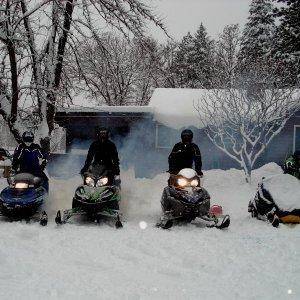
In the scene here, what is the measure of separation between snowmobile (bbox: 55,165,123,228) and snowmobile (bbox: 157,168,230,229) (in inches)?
38.8

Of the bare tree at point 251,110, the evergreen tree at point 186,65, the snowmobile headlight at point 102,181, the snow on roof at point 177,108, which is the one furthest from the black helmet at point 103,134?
the evergreen tree at point 186,65

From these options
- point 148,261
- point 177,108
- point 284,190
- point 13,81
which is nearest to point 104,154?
point 148,261

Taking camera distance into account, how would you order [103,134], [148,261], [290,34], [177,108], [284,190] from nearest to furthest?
[148,261], [284,190], [103,134], [177,108], [290,34]

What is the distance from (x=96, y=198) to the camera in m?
7.93

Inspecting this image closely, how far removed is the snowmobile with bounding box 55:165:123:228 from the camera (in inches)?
311

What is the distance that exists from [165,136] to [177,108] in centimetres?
165

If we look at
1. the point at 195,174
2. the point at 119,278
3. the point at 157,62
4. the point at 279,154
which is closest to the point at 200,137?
the point at 279,154

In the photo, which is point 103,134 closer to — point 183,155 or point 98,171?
point 98,171

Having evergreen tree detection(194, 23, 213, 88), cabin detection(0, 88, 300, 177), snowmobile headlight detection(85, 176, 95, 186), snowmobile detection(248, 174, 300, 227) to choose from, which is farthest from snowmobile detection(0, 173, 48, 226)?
evergreen tree detection(194, 23, 213, 88)

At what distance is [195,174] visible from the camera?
27.2ft

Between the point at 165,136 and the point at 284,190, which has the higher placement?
the point at 165,136

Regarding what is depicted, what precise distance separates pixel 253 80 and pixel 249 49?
77.0ft

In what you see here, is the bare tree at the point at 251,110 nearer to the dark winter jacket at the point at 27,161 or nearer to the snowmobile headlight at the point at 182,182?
the snowmobile headlight at the point at 182,182

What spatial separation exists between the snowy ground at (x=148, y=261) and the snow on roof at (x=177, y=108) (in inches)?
366
